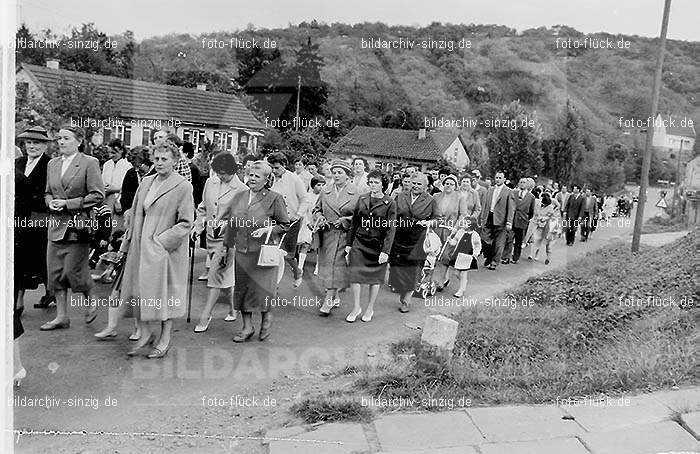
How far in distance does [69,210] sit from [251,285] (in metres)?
1.75

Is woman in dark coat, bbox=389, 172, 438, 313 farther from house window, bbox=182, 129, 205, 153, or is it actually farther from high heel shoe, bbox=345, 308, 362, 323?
house window, bbox=182, 129, 205, 153

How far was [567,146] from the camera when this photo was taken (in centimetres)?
1827

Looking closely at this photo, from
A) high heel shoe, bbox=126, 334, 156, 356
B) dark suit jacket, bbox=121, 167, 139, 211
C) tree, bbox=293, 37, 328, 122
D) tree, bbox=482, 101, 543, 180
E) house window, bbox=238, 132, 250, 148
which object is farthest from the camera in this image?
tree, bbox=482, 101, 543, 180

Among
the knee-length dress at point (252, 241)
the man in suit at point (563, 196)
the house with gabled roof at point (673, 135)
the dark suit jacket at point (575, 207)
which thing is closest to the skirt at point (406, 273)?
the knee-length dress at point (252, 241)

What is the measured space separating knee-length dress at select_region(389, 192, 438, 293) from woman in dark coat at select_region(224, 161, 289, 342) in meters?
1.91

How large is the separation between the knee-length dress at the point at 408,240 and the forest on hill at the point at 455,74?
2471mm

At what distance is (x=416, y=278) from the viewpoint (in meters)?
7.99

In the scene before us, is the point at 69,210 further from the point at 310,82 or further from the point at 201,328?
the point at 310,82

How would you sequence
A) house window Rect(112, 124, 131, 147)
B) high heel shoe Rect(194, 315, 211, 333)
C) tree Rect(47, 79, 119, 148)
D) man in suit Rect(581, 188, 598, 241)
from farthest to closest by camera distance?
man in suit Rect(581, 188, 598, 241), house window Rect(112, 124, 131, 147), tree Rect(47, 79, 119, 148), high heel shoe Rect(194, 315, 211, 333)

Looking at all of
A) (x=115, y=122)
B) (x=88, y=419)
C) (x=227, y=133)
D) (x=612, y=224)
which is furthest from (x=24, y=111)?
(x=612, y=224)

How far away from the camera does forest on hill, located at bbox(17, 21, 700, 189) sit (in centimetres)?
952

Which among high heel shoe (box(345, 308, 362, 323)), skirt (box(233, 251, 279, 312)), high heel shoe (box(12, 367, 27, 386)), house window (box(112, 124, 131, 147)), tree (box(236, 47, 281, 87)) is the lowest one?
high heel shoe (box(345, 308, 362, 323))

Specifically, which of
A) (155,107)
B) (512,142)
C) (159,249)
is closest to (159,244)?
(159,249)

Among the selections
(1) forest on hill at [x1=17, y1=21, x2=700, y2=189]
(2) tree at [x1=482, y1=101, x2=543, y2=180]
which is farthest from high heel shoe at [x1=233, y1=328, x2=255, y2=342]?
(2) tree at [x1=482, y1=101, x2=543, y2=180]
